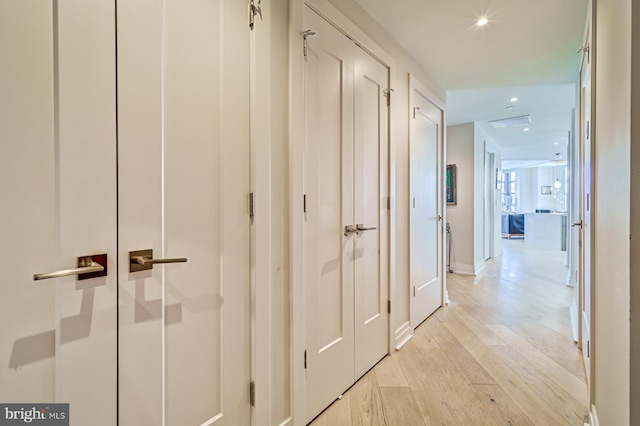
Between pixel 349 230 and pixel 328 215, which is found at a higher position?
pixel 328 215

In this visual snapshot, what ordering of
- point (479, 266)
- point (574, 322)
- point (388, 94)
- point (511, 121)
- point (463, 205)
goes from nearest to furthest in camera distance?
1. point (388, 94)
2. point (574, 322)
3. point (511, 121)
4. point (463, 205)
5. point (479, 266)

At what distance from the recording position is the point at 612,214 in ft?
3.63

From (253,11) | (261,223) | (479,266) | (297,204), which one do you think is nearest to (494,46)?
(253,11)

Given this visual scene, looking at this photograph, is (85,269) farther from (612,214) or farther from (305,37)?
(612,214)

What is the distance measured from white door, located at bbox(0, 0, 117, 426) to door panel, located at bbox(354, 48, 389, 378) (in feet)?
4.83

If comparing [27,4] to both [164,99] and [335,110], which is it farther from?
[335,110]

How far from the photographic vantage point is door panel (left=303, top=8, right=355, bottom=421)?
5.58 feet

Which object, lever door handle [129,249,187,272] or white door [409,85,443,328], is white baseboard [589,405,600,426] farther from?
lever door handle [129,249,187,272]

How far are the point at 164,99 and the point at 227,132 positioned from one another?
0.27m

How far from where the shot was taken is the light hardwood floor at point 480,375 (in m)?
1.74

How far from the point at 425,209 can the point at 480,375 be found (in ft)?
5.30

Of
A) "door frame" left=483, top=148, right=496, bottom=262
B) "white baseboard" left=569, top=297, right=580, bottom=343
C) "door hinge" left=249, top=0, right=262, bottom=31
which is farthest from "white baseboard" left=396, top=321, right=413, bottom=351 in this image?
"door frame" left=483, top=148, right=496, bottom=262

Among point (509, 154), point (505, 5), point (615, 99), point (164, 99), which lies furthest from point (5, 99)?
point (509, 154)

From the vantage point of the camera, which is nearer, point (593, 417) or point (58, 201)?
point (58, 201)
